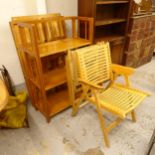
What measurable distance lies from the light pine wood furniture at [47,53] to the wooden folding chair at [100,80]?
230mm

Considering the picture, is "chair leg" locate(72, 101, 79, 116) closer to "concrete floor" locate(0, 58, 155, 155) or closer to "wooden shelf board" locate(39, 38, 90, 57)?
"concrete floor" locate(0, 58, 155, 155)

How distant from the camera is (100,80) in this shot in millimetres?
1734

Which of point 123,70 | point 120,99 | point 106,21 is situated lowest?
point 120,99

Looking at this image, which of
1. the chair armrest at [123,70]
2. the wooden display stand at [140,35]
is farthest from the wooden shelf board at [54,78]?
the wooden display stand at [140,35]

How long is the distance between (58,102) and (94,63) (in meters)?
0.74

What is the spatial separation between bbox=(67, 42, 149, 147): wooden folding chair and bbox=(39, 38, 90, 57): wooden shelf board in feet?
0.69

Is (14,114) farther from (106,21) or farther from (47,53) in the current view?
(106,21)

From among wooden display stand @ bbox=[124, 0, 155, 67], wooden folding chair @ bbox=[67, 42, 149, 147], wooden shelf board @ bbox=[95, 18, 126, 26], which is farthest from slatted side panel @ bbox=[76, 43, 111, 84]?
wooden display stand @ bbox=[124, 0, 155, 67]

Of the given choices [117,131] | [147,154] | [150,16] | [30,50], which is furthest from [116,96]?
[150,16]

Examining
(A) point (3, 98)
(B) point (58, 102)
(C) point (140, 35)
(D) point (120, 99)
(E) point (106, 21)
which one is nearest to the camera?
(A) point (3, 98)

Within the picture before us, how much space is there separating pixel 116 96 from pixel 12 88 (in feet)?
4.20

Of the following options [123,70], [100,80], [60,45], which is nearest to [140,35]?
[123,70]

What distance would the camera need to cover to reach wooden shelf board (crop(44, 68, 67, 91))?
1720 millimetres

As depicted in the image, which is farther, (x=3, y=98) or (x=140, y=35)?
(x=140, y=35)
